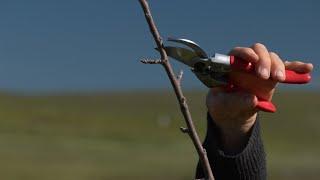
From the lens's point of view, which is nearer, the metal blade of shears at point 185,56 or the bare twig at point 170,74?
the bare twig at point 170,74

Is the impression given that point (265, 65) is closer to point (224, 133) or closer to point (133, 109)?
point (224, 133)

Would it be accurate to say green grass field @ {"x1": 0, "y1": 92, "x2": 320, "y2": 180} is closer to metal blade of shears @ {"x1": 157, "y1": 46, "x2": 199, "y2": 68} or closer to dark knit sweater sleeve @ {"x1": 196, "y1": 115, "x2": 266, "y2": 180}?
dark knit sweater sleeve @ {"x1": 196, "y1": 115, "x2": 266, "y2": 180}

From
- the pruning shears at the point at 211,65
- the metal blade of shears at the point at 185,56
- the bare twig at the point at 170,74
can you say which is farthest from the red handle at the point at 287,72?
the bare twig at the point at 170,74

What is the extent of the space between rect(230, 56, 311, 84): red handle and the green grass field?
22249mm

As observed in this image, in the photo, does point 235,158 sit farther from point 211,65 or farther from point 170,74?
point 170,74

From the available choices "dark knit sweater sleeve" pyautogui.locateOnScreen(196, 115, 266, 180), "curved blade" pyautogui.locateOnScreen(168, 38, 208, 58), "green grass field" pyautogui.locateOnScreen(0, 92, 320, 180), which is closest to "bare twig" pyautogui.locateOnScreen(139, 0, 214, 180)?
"curved blade" pyautogui.locateOnScreen(168, 38, 208, 58)

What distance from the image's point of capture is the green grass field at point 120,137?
31828 mm

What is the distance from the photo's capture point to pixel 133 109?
68562 millimetres

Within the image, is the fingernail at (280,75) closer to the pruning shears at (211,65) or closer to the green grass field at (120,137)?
the pruning shears at (211,65)

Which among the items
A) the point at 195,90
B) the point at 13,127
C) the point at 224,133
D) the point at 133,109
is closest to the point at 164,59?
the point at 224,133

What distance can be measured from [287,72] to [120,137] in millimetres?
46966

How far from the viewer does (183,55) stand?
2.76 meters

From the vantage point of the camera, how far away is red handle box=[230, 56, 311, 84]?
2.73 meters

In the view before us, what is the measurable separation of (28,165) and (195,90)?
49.6 m
